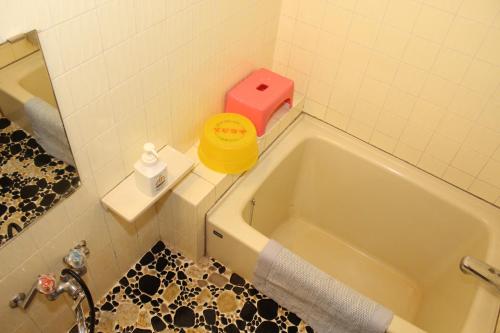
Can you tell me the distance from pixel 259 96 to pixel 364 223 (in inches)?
28.9

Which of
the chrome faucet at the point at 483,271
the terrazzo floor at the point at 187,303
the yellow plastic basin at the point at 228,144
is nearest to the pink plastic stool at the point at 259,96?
the yellow plastic basin at the point at 228,144

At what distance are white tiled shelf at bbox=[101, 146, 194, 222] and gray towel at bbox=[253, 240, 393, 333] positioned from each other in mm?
376

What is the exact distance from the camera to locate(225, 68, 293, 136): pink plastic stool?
150 centimetres

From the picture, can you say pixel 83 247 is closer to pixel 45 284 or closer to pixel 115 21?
pixel 45 284

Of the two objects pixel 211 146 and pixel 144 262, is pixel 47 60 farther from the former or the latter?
pixel 144 262

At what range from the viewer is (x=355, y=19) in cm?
143

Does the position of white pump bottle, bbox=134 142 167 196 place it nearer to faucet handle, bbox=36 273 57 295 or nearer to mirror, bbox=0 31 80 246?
mirror, bbox=0 31 80 246

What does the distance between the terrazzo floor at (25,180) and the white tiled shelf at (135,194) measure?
15 centimetres

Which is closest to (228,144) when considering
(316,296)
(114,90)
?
(114,90)

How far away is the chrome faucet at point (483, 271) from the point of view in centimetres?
124

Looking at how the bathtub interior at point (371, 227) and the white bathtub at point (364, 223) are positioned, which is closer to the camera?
the white bathtub at point (364, 223)

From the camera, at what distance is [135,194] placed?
4.01ft

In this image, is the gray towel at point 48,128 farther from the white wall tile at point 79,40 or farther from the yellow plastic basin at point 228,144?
the yellow plastic basin at point 228,144

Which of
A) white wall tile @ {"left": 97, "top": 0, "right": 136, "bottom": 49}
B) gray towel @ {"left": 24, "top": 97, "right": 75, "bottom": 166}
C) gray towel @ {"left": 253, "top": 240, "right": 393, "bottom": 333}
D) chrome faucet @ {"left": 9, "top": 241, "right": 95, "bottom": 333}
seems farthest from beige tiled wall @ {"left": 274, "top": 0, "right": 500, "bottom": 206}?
chrome faucet @ {"left": 9, "top": 241, "right": 95, "bottom": 333}
